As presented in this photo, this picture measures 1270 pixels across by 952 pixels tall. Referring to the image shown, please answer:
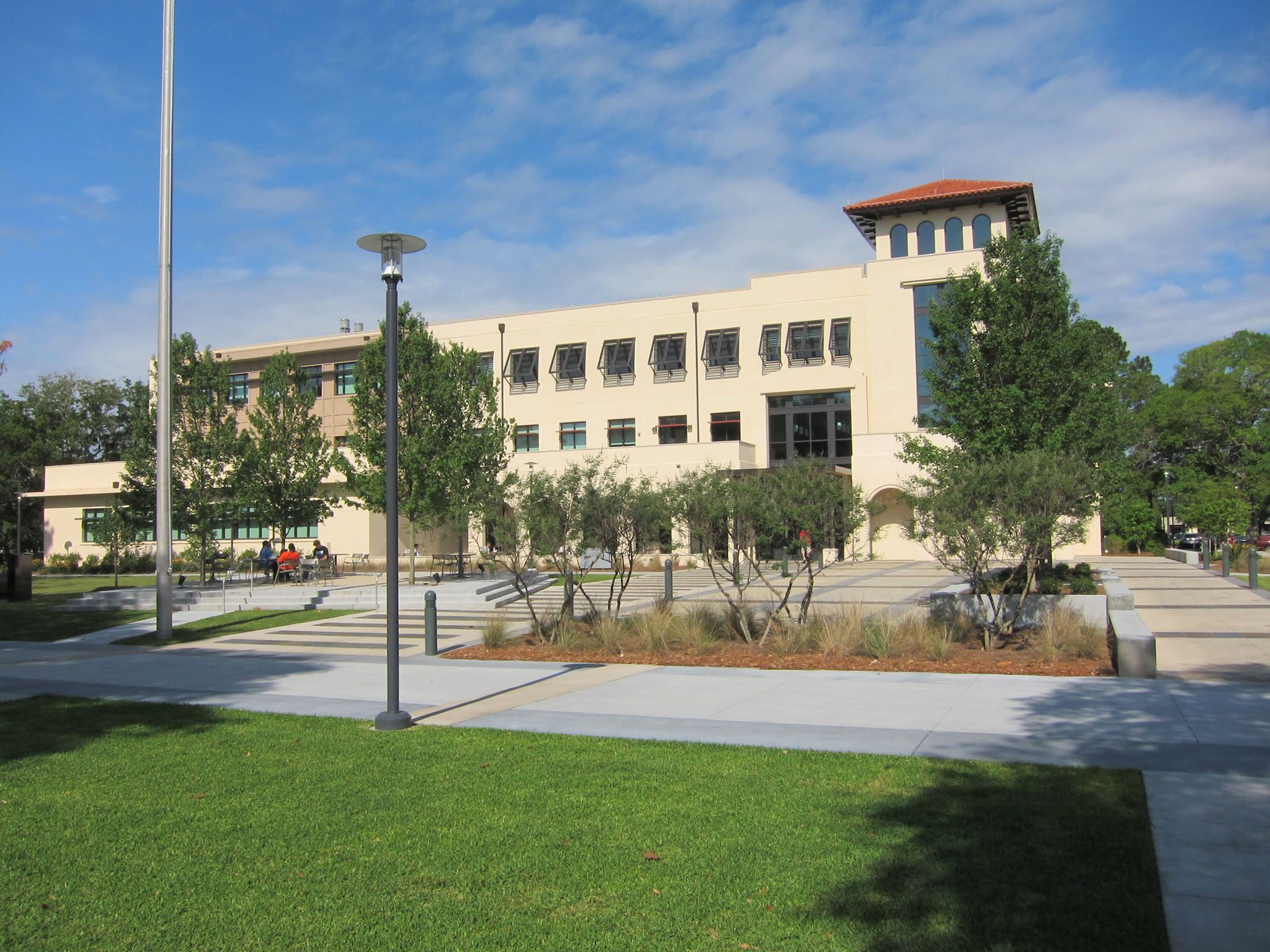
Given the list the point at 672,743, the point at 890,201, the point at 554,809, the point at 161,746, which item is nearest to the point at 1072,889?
the point at 554,809

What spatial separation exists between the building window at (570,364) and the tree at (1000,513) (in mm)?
37507

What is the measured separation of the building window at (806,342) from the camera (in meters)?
45.4

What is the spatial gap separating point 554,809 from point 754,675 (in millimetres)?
6165

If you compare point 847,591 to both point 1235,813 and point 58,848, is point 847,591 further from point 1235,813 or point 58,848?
point 58,848

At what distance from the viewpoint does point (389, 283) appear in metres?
9.68

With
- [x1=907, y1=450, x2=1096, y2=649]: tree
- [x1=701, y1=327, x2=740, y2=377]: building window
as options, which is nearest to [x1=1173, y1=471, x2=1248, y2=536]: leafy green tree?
[x1=701, y1=327, x2=740, y2=377]: building window

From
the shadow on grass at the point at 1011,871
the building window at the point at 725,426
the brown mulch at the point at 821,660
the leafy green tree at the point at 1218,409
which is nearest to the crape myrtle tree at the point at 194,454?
the brown mulch at the point at 821,660

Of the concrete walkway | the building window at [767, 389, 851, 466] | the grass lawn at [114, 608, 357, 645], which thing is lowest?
the grass lawn at [114, 608, 357, 645]

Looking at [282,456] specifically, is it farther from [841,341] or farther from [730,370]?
[841,341]

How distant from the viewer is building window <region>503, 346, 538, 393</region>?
A: 168ft

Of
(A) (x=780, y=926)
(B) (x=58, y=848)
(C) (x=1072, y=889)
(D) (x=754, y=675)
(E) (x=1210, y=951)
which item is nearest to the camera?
(E) (x=1210, y=951)

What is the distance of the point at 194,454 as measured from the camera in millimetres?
28438

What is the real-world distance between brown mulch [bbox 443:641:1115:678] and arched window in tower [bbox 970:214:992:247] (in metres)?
33.2

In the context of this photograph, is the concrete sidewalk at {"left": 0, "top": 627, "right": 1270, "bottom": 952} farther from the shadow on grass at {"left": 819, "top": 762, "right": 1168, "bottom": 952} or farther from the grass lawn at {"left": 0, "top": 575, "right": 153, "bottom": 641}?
the grass lawn at {"left": 0, "top": 575, "right": 153, "bottom": 641}
